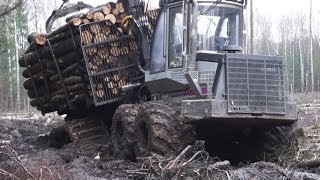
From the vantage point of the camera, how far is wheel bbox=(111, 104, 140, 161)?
316 inches

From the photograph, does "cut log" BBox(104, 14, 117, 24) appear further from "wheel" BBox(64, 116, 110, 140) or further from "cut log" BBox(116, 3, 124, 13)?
"wheel" BBox(64, 116, 110, 140)

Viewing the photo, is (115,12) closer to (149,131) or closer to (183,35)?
(183,35)

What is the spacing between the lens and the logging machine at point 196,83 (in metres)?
7.00

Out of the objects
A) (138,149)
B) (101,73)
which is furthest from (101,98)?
(138,149)

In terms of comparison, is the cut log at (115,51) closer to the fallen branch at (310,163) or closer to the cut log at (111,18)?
the cut log at (111,18)

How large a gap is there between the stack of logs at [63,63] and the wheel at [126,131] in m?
1.84

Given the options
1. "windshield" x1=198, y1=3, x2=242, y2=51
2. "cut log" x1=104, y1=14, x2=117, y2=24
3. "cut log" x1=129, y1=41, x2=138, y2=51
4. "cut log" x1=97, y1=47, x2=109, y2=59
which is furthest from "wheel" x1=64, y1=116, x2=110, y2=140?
"windshield" x1=198, y1=3, x2=242, y2=51

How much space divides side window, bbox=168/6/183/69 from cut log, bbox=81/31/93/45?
248 centimetres

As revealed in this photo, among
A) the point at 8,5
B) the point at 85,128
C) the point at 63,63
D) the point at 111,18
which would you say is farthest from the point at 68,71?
the point at 8,5

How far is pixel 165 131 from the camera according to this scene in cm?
704

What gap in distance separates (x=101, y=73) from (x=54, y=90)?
2.08m

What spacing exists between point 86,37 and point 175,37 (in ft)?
8.74

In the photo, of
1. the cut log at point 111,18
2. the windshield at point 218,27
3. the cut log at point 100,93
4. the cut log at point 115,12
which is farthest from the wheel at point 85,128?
the windshield at point 218,27

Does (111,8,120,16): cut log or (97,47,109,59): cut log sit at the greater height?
(111,8,120,16): cut log
